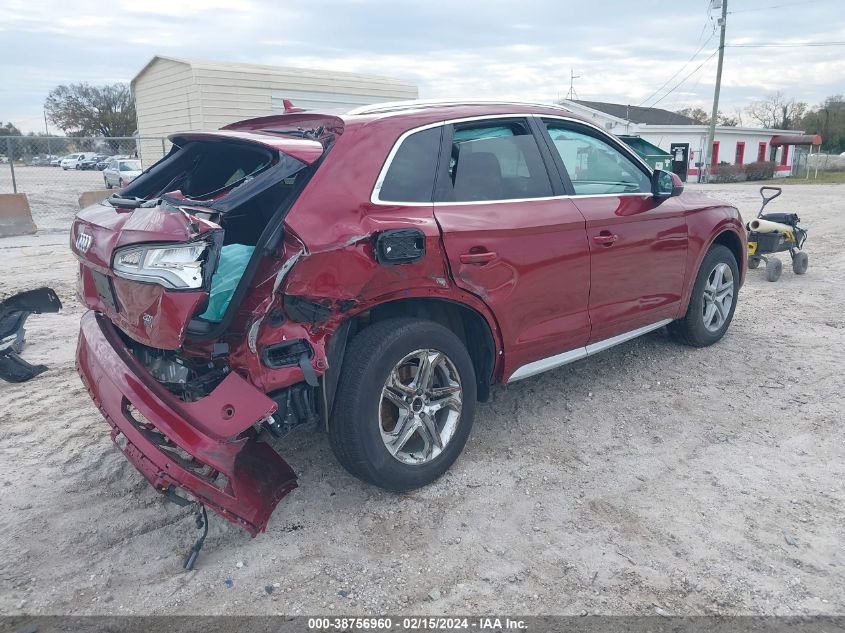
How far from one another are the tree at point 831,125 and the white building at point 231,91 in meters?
50.3

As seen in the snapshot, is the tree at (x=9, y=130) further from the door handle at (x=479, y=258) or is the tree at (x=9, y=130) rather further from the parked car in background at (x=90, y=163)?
the door handle at (x=479, y=258)

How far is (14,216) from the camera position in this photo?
12.5 meters

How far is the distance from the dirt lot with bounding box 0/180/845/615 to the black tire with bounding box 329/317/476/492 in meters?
0.22

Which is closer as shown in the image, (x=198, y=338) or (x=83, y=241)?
(x=198, y=338)

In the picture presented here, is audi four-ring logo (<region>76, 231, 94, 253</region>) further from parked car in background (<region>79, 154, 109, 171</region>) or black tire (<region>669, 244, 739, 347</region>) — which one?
parked car in background (<region>79, 154, 109, 171</region>)

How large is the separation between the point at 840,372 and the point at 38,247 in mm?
11048

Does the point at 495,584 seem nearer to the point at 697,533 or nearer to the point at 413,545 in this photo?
the point at 413,545

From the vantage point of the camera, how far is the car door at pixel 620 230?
4.12 m

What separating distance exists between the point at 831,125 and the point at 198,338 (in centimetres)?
6546

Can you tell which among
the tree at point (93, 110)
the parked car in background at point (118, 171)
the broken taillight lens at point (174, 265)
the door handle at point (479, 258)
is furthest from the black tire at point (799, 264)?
the tree at point (93, 110)

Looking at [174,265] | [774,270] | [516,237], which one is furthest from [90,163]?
[174,265]

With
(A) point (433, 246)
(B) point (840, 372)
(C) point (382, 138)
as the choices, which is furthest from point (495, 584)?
(B) point (840, 372)

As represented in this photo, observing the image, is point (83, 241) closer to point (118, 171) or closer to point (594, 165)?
point (594, 165)

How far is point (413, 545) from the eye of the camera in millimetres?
3037
